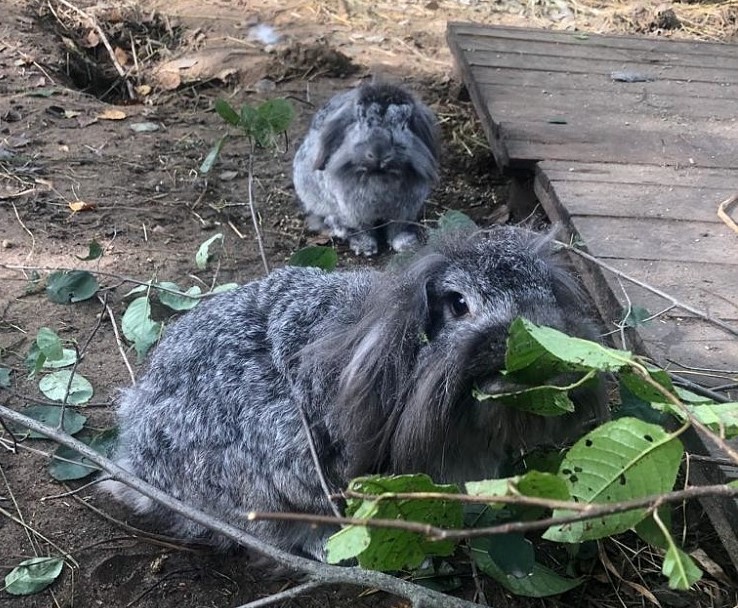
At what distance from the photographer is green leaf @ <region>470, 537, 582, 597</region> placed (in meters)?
2.72

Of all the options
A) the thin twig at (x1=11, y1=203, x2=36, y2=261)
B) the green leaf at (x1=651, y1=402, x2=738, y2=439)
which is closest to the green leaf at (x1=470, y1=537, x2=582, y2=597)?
the green leaf at (x1=651, y1=402, x2=738, y2=439)

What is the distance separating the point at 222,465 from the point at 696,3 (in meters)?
8.77

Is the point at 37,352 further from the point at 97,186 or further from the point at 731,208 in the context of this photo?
the point at 731,208

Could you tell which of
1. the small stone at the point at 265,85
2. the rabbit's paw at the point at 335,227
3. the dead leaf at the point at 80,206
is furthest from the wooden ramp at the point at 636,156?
the dead leaf at the point at 80,206

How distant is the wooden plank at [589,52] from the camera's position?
6.89m

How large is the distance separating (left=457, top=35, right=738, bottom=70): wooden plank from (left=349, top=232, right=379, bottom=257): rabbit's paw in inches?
80.6

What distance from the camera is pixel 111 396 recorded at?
12.5ft

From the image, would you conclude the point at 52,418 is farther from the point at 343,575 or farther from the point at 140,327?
the point at 343,575

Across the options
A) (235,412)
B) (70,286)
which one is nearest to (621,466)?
(235,412)

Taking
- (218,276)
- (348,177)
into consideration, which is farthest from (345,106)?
(218,276)

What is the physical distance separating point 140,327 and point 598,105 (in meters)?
3.81

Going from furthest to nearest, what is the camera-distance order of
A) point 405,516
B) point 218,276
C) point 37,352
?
1. point 218,276
2. point 37,352
3. point 405,516

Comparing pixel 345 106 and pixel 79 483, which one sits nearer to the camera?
pixel 79 483

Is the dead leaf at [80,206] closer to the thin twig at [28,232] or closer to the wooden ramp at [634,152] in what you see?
the thin twig at [28,232]
